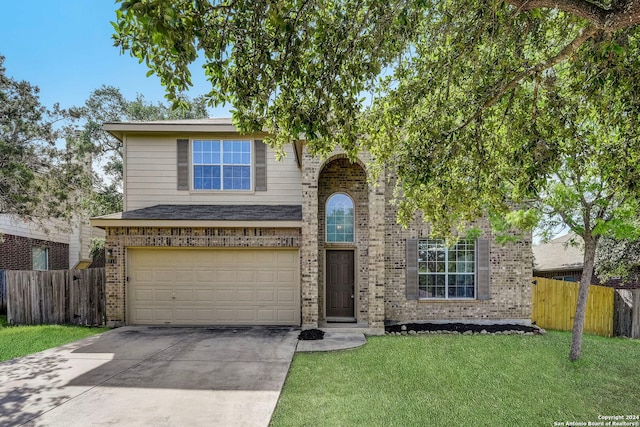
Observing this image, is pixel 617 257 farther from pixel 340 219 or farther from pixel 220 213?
pixel 220 213

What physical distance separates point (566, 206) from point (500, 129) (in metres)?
2.12

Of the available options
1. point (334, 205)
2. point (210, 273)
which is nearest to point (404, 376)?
point (334, 205)

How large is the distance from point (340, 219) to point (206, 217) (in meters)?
3.78

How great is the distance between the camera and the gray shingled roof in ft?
30.1

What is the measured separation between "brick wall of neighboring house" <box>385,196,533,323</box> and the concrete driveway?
341 cm

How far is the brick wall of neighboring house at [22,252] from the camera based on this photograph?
13.3 metres

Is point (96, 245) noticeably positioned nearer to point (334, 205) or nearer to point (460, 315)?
point (334, 205)

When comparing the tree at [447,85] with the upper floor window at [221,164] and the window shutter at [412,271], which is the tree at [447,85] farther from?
the upper floor window at [221,164]

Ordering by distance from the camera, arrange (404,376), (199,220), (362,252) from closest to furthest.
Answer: (404,376) < (199,220) < (362,252)

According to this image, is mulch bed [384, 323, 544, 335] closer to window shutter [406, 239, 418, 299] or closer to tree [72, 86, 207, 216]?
window shutter [406, 239, 418, 299]

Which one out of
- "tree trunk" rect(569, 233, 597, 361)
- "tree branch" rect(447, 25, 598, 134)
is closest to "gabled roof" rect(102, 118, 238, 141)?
"tree branch" rect(447, 25, 598, 134)

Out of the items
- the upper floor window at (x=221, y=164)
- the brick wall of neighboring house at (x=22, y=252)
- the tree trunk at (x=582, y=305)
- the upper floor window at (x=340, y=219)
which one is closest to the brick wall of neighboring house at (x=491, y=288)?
the upper floor window at (x=340, y=219)

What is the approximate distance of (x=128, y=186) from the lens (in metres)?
10.3

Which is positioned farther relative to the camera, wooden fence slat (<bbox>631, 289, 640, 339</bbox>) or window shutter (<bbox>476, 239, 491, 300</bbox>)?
wooden fence slat (<bbox>631, 289, 640, 339</bbox>)
